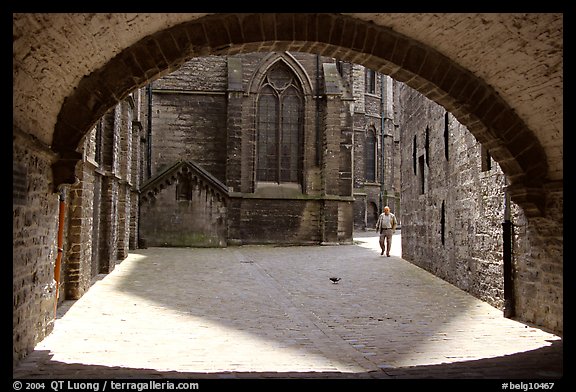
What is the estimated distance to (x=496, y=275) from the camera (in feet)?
28.1

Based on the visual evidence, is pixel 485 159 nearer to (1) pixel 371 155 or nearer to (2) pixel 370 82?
(1) pixel 371 155

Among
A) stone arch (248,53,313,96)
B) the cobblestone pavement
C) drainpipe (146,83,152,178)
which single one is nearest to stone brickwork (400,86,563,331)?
the cobblestone pavement

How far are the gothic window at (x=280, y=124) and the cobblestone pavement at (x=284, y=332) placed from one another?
499 inches

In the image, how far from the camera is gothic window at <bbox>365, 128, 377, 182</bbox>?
3988 cm

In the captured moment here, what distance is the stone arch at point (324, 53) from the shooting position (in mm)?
5301

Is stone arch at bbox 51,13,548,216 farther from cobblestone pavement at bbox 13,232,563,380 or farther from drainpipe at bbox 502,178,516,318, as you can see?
drainpipe at bbox 502,178,516,318

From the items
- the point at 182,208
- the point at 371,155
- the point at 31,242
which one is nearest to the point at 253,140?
the point at 182,208

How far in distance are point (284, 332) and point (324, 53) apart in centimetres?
337

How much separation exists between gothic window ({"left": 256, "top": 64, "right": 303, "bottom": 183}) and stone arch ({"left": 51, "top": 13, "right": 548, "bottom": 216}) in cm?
1876

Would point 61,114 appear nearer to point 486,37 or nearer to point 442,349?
point 486,37

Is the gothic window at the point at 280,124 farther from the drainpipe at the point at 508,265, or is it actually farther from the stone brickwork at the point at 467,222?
the drainpipe at the point at 508,265

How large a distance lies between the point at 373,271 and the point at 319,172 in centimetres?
1138

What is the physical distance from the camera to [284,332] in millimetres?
6758
